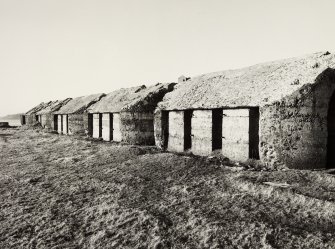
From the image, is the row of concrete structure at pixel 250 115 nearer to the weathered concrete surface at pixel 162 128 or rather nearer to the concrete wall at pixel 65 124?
the weathered concrete surface at pixel 162 128

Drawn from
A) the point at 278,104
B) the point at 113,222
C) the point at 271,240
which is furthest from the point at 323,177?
the point at 113,222

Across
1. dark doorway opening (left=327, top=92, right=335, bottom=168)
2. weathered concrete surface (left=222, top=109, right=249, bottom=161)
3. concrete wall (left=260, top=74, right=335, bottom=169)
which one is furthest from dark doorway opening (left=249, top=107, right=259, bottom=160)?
dark doorway opening (left=327, top=92, right=335, bottom=168)

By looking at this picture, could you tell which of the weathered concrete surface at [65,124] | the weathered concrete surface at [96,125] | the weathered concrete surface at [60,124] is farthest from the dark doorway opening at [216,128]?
the weathered concrete surface at [60,124]

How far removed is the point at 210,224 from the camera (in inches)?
215

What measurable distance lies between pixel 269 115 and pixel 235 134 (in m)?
1.44

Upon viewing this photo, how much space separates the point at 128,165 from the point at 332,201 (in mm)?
5567

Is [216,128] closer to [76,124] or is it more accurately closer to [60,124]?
[76,124]

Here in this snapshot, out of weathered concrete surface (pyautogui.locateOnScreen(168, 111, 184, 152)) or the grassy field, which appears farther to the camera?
weathered concrete surface (pyautogui.locateOnScreen(168, 111, 184, 152))

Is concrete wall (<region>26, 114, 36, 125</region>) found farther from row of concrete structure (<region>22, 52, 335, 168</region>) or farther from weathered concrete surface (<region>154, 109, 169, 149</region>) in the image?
weathered concrete surface (<region>154, 109, 169, 149</region>)

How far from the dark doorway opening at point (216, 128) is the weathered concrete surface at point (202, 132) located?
3.9 inches

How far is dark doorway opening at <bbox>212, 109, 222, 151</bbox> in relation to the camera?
10734 millimetres

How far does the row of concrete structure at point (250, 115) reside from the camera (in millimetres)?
8336

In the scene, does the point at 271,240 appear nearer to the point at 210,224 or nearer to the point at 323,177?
the point at 210,224

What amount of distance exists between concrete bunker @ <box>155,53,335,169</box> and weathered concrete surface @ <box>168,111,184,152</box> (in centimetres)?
4
